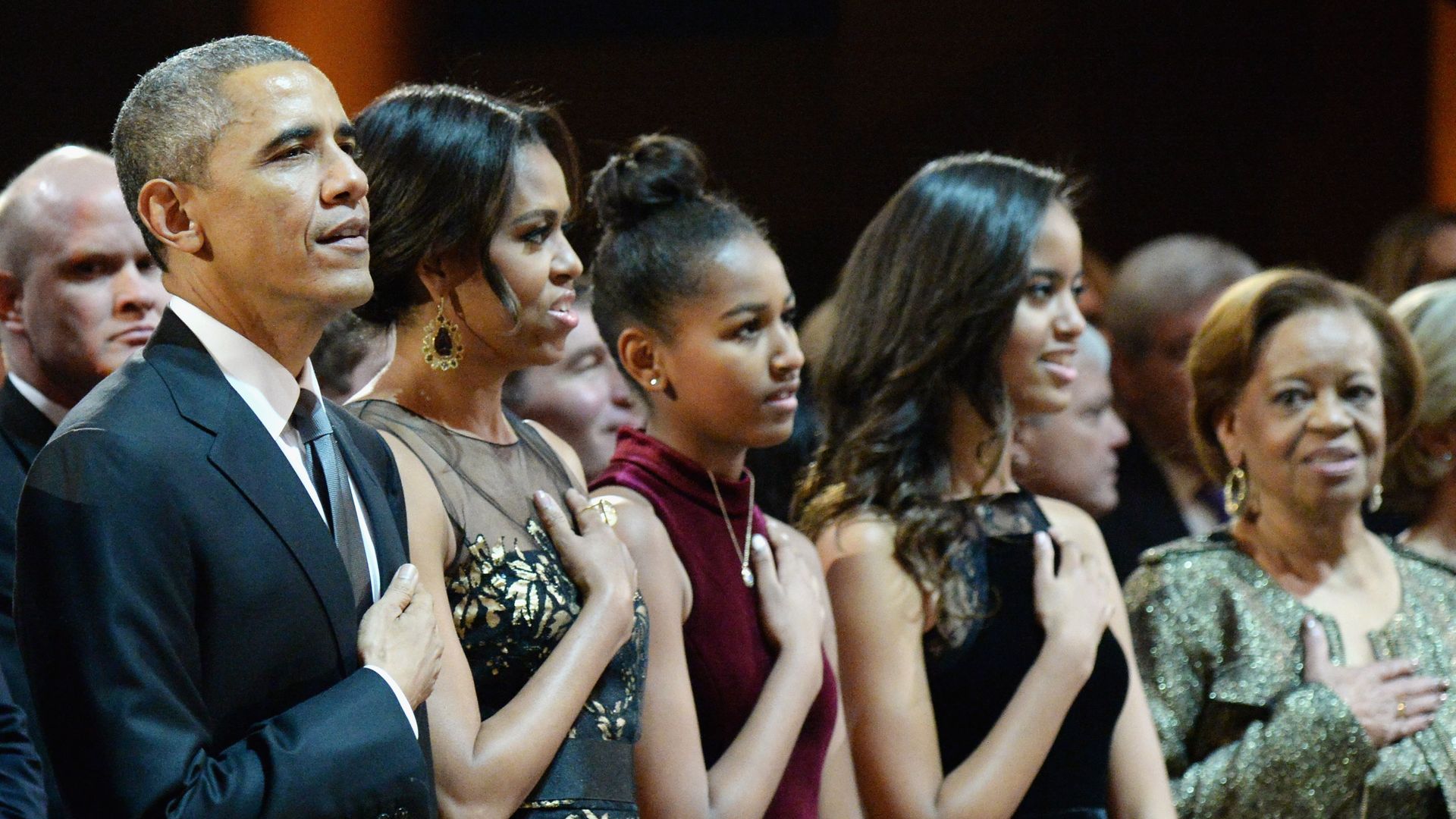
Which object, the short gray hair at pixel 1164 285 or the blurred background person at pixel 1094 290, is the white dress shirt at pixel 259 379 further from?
the blurred background person at pixel 1094 290

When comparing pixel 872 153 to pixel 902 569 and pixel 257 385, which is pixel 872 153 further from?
pixel 257 385

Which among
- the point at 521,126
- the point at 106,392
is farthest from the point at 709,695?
the point at 106,392

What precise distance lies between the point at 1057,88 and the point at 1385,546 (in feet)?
9.73

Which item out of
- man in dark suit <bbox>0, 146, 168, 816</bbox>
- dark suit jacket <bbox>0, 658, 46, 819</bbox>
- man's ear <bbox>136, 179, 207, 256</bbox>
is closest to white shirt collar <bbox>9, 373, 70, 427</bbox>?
man in dark suit <bbox>0, 146, 168, 816</bbox>

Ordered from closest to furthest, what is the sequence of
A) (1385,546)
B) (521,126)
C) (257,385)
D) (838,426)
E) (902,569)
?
(257,385) → (521,126) → (902,569) → (838,426) → (1385,546)

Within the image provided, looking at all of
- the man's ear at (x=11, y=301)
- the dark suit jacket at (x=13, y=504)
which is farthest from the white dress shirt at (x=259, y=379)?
the man's ear at (x=11, y=301)

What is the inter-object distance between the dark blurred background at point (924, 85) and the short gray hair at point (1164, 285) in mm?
1166

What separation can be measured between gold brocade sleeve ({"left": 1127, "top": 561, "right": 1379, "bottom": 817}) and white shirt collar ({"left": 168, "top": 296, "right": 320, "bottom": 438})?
168cm

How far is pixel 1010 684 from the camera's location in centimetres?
247

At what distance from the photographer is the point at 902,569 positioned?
2490 mm

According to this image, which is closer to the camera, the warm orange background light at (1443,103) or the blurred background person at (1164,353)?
the blurred background person at (1164,353)

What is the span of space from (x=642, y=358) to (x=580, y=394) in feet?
2.73

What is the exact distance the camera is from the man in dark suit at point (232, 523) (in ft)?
4.81

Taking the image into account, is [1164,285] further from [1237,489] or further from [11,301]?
[11,301]
